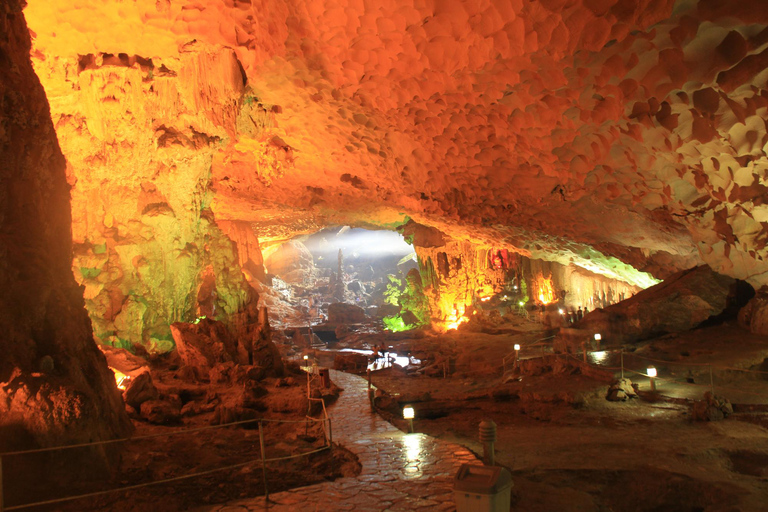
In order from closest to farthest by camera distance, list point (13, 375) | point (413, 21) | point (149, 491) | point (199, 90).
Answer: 1. point (13, 375)
2. point (149, 491)
3. point (413, 21)
4. point (199, 90)

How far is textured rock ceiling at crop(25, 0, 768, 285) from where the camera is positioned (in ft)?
16.5

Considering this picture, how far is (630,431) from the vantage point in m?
7.33

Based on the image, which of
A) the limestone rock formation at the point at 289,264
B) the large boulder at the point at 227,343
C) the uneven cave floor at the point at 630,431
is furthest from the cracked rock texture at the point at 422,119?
the limestone rock formation at the point at 289,264

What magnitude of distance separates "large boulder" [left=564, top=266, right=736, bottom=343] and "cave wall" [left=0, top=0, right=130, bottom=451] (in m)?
11.9

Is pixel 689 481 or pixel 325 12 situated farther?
pixel 325 12

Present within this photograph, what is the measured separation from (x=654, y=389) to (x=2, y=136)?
423 inches

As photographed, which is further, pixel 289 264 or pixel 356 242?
pixel 356 242

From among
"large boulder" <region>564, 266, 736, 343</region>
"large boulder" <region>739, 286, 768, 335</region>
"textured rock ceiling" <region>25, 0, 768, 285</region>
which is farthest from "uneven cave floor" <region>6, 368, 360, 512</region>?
"large boulder" <region>739, 286, 768, 335</region>

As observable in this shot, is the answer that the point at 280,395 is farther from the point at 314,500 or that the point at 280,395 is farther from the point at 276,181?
the point at 276,181

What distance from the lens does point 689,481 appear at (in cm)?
522

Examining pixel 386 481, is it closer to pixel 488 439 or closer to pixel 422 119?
pixel 488 439

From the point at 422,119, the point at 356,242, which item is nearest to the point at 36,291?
the point at 422,119

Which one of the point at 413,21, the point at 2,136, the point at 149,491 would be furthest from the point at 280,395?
the point at 413,21

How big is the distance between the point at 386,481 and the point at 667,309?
10.5m
